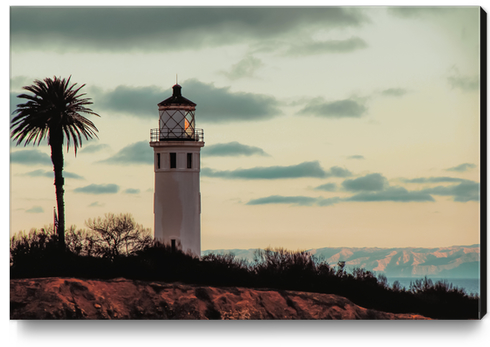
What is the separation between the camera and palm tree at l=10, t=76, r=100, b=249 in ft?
85.4

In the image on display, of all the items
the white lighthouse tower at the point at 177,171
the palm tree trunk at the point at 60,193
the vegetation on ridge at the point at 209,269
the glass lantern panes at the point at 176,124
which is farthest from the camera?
the glass lantern panes at the point at 176,124

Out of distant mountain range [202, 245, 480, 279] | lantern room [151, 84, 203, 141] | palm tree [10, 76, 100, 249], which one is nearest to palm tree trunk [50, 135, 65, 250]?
palm tree [10, 76, 100, 249]

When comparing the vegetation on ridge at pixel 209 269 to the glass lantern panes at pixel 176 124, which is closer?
the vegetation on ridge at pixel 209 269

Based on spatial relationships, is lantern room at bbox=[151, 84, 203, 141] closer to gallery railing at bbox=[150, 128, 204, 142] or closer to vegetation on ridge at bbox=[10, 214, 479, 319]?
gallery railing at bbox=[150, 128, 204, 142]

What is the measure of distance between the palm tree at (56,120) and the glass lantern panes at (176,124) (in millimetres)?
2962

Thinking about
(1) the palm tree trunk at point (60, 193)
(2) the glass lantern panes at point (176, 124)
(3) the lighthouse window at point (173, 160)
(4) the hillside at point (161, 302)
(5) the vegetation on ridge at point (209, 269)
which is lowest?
(4) the hillside at point (161, 302)

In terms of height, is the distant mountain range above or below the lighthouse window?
below

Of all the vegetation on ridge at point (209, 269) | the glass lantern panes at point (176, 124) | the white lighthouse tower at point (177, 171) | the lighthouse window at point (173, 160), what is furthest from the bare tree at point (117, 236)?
the glass lantern panes at point (176, 124)

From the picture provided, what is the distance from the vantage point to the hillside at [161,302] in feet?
82.4

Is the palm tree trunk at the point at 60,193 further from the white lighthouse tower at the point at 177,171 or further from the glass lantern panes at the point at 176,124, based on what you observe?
Answer: the glass lantern panes at the point at 176,124

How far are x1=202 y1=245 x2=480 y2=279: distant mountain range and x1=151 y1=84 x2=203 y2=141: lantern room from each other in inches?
163

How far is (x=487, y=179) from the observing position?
24328 mm
